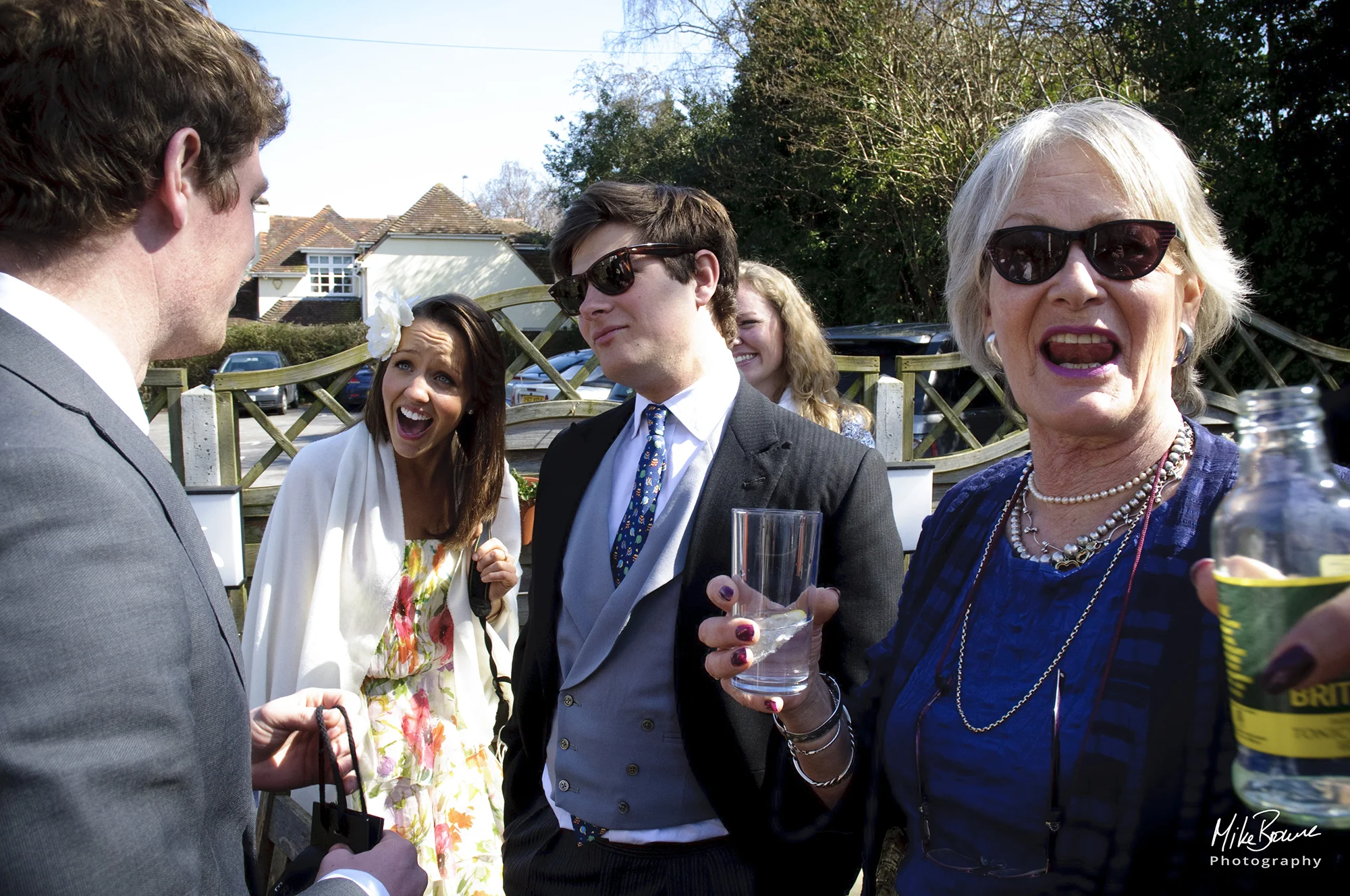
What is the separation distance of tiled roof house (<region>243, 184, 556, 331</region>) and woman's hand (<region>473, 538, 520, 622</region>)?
116ft

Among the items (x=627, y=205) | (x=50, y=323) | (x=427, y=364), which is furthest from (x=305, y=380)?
(x=50, y=323)

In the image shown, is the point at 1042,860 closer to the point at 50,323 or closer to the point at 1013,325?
the point at 1013,325

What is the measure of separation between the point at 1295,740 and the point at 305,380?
16.6 feet

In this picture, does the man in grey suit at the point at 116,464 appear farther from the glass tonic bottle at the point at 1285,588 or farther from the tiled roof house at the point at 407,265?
the tiled roof house at the point at 407,265

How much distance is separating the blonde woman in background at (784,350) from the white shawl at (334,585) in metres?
1.87

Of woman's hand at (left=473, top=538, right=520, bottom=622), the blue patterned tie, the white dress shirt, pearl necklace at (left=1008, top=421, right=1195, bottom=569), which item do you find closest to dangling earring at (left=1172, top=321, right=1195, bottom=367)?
pearl necklace at (left=1008, top=421, right=1195, bottom=569)

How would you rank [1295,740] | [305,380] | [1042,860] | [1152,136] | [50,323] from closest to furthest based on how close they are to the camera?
[1295,740], [50,323], [1042,860], [1152,136], [305,380]

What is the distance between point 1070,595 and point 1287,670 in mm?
627

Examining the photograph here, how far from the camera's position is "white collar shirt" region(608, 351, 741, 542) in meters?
2.45

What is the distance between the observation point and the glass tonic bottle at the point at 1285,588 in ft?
2.95

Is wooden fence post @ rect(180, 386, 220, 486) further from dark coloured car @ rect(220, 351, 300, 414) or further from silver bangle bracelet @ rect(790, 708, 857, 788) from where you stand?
dark coloured car @ rect(220, 351, 300, 414)

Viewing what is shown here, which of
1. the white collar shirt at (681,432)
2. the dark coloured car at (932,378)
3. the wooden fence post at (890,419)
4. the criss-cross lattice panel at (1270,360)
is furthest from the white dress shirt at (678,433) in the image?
the criss-cross lattice panel at (1270,360)

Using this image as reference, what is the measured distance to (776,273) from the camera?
4688 millimetres

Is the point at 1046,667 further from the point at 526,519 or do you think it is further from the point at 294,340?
the point at 294,340
